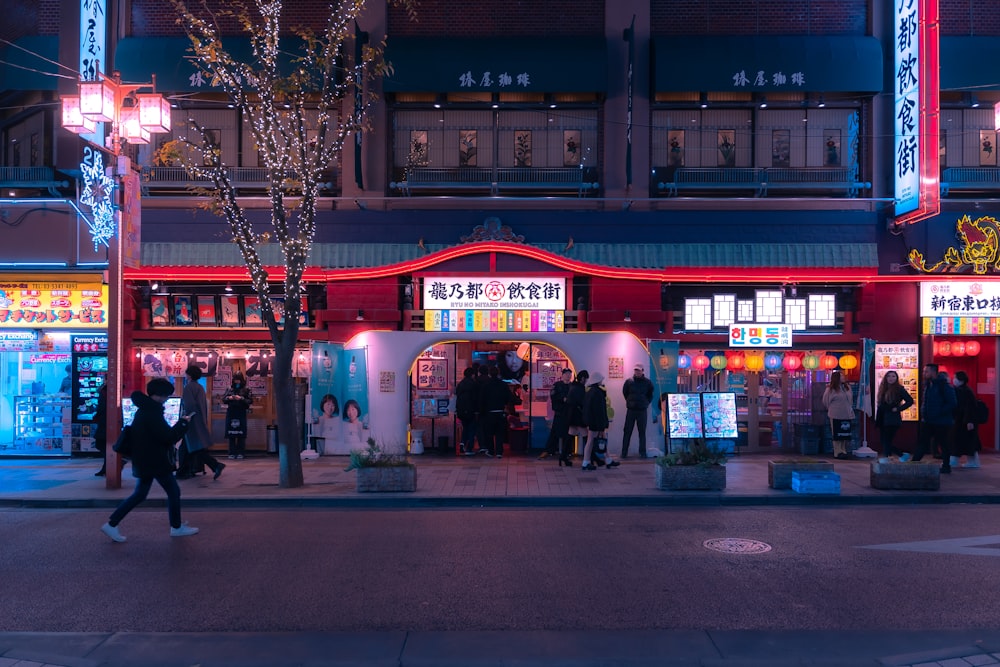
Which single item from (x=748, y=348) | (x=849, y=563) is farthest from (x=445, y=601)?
(x=748, y=348)

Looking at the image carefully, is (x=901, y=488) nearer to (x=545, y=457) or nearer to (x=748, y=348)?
(x=748, y=348)

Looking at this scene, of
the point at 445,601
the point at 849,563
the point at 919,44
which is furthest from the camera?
the point at 919,44

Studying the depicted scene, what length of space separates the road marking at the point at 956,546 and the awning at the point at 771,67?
1065cm

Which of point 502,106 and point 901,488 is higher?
point 502,106

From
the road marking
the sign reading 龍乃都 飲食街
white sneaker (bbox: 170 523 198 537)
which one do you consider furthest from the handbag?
the sign reading 龍乃都 飲食街

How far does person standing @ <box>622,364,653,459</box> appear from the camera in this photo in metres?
15.6

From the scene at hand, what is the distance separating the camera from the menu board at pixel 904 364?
55.0 ft

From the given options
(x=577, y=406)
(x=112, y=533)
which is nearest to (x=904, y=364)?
(x=577, y=406)

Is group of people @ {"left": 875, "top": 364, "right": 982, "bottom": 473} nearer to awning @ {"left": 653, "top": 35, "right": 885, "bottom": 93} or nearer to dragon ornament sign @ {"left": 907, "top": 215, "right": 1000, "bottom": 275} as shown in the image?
dragon ornament sign @ {"left": 907, "top": 215, "right": 1000, "bottom": 275}

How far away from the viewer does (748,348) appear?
16766 mm

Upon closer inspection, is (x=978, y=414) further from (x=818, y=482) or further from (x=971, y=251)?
(x=818, y=482)

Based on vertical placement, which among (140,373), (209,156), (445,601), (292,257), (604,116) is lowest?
(445,601)

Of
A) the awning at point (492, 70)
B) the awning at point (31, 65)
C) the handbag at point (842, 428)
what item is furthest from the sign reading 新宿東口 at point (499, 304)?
the awning at point (31, 65)

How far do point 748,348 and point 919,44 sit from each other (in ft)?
22.1
